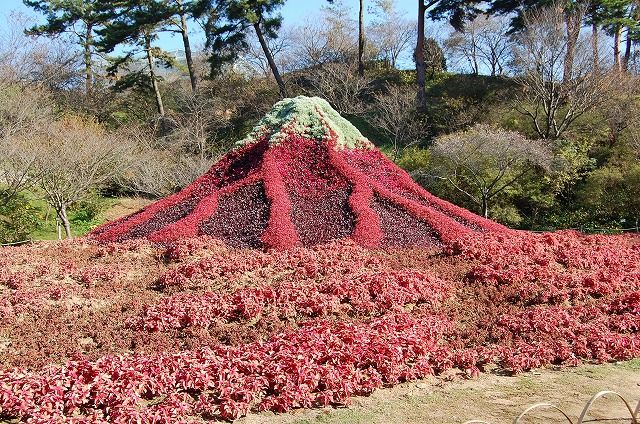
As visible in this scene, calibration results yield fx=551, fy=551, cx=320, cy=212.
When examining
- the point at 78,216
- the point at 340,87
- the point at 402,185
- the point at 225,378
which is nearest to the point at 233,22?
the point at 340,87

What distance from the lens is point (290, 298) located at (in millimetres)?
8352

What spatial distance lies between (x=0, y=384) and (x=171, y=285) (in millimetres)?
3750

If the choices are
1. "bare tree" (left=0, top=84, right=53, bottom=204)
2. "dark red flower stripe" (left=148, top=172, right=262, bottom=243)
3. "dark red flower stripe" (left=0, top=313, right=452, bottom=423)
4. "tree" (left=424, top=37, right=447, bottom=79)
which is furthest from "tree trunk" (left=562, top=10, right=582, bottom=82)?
"bare tree" (left=0, top=84, right=53, bottom=204)

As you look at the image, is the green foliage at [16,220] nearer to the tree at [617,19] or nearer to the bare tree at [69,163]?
the bare tree at [69,163]

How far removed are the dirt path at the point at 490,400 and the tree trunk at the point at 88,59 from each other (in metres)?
31.5

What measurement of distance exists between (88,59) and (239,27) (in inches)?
409

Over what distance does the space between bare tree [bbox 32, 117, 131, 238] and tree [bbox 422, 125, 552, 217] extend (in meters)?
12.8

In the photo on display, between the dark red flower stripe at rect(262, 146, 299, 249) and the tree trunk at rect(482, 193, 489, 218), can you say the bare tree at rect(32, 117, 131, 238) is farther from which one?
the tree trunk at rect(482, 193, 489, 218)

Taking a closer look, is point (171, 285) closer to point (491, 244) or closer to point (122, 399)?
point (122, 399)

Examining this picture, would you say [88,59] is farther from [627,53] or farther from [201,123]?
[627,53]

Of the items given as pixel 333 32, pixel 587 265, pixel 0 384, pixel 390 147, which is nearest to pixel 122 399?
pixel 0 384

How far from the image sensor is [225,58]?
3195 centimetres

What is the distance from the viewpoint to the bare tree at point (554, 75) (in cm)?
2256

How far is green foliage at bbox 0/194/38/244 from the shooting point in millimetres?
20242
